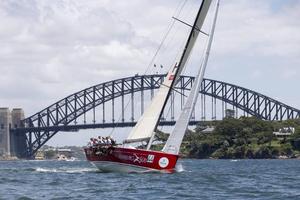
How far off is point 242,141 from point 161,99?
396 feet

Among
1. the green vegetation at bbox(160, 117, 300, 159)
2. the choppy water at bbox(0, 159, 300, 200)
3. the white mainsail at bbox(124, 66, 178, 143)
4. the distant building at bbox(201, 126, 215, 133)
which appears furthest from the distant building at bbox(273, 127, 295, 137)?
the choppy water at bbox(0, 159, 300, 200)

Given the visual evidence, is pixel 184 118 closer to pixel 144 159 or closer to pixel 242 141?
pixel 144 159

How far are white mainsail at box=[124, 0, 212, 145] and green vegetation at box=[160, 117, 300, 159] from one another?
359 feet

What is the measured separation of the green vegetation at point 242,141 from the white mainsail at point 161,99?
10937cm

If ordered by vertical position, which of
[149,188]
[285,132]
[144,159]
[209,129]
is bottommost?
[149,188]

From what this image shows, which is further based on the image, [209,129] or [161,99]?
[209,129]

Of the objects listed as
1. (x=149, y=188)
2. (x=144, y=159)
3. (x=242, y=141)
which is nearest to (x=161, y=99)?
(x=144, y=159)

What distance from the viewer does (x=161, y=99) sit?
192ft

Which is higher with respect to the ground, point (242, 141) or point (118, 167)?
point (242, 141)

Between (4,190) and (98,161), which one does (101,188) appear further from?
(98,161)

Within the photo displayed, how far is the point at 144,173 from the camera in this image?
186 feet

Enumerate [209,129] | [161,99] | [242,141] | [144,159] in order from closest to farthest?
[144,159] → [161,99] → [242,141] → [209,129]

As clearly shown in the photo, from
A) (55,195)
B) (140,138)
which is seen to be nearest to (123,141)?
(140,138)

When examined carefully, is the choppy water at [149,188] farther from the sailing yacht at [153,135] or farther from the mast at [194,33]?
the mast at [194,33]
